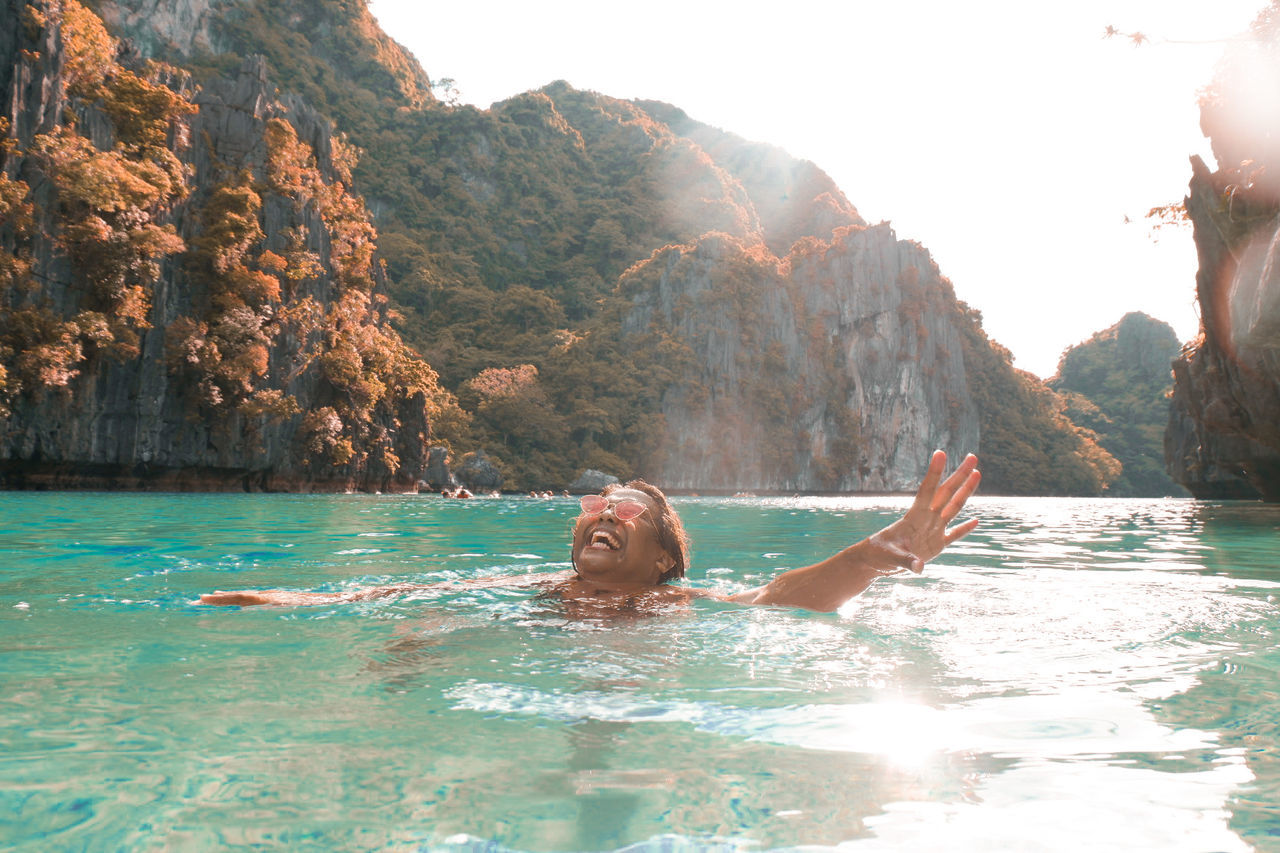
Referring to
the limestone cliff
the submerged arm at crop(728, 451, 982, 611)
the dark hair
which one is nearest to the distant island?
the dark hair

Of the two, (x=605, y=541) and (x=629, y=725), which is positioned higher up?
(x=605, y=541)

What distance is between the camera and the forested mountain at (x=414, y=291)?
86.0ft

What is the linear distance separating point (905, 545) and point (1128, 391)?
454ft

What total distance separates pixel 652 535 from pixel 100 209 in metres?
28.5

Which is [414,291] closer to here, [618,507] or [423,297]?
[423,297]

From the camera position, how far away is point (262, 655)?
3.35 m

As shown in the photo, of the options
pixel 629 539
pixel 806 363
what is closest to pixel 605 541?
pixel 629 539

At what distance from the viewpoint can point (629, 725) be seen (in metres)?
2.48

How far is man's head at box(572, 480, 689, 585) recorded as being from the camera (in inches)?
173

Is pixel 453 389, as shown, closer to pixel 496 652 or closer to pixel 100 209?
pixel 100 209

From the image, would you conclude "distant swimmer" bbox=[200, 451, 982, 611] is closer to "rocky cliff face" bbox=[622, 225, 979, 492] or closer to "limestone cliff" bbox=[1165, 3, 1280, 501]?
"limestone cliff" bbox=[1165, 3, 1280, 501]

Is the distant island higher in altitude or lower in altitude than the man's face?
higher

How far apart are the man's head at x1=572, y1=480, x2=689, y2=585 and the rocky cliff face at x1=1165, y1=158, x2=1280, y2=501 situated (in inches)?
618

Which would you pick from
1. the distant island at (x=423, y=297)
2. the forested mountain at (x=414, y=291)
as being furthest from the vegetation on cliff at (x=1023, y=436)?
the forested mountain at (x=414, y=291)
